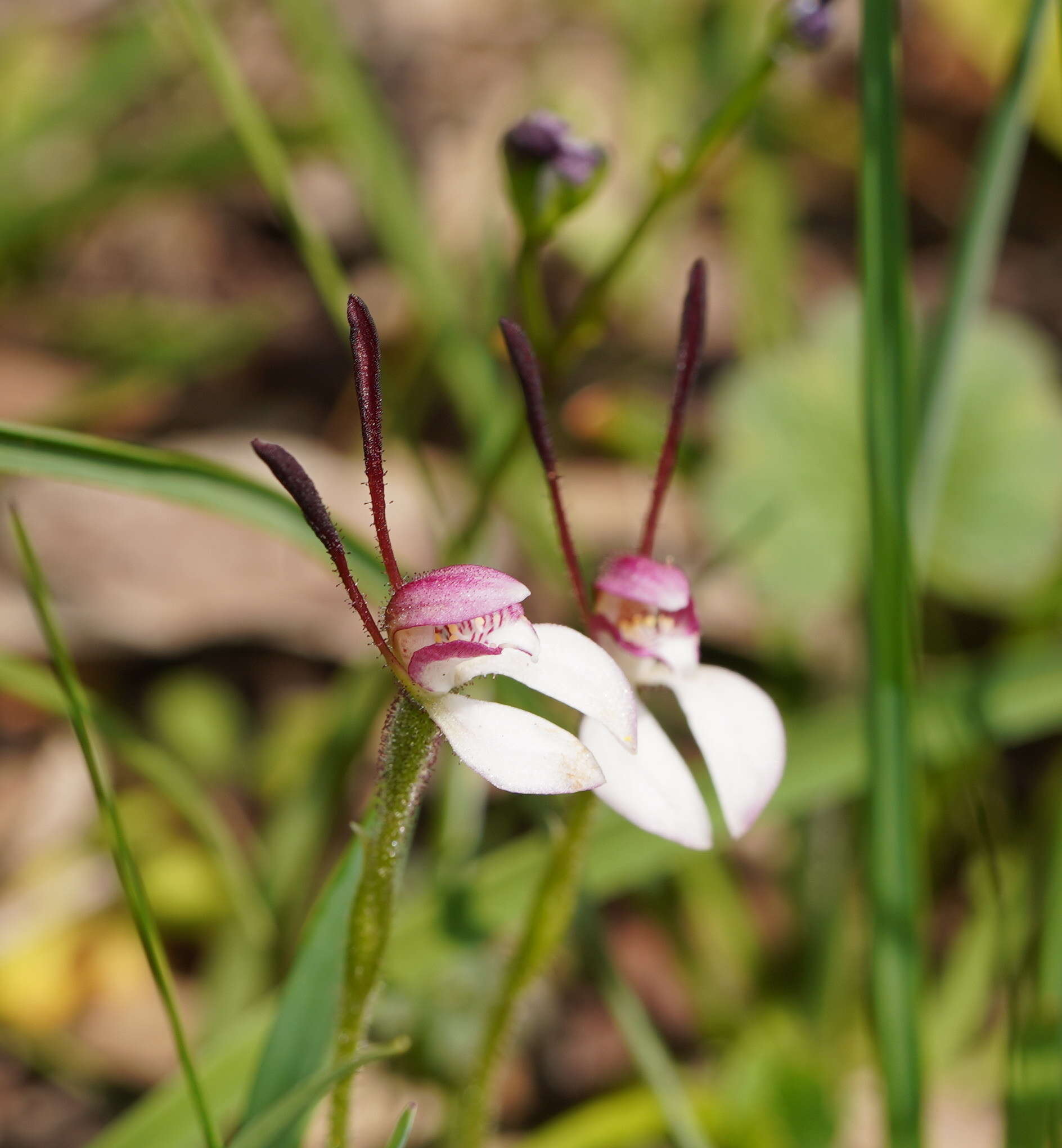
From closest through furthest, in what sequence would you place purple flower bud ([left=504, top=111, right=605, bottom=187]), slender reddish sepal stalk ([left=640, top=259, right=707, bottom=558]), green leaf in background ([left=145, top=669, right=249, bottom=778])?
1. slender reddish sepal stalk ([left=640, top=259, right=707, bottom=558])
2. purple flower bud ([left=504, top=111, right=605, bottom=187])
3. green leaf in background ([left=145, top=669, right=249, bottom=778])

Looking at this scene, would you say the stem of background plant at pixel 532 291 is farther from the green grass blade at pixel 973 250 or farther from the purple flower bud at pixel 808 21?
the green grass blade at pixel 973 250

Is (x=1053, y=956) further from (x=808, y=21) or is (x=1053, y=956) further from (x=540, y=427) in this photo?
(x=808, y=21)

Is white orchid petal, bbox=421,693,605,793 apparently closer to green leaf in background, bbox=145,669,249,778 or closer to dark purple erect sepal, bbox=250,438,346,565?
dark purple erect sepal, bbox=250,438,346,565

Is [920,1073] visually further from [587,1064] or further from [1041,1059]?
[587,1064]

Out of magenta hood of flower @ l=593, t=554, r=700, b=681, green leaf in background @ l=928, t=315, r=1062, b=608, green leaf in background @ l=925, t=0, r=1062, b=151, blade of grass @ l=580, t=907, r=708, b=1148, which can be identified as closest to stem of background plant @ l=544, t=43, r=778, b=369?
magenta hood of flower @ l=593, t=554, r=700, b=681

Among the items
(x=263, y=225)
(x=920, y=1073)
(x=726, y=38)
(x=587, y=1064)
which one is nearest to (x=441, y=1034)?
(x=587, y=1064)

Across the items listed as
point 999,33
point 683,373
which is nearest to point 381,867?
point 683,373
